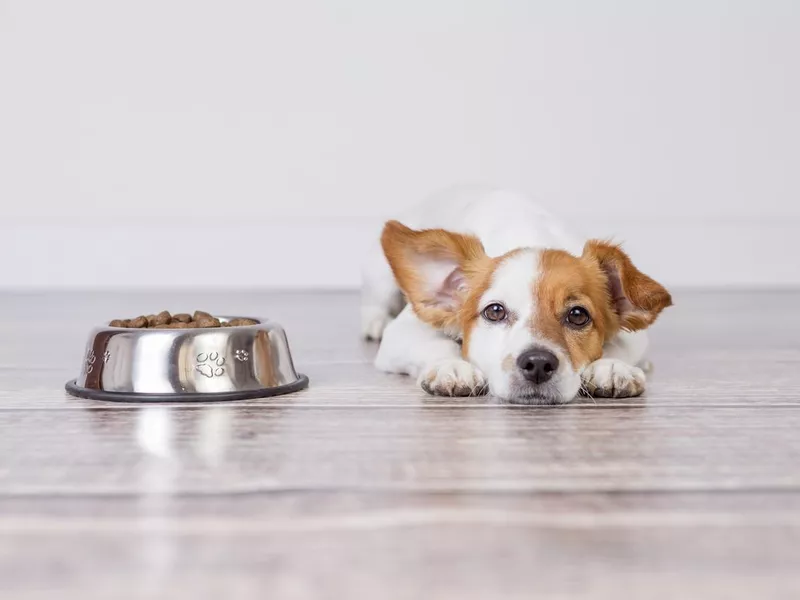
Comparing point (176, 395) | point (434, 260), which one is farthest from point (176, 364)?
point (434, 260)

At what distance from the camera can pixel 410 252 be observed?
6.61 ft

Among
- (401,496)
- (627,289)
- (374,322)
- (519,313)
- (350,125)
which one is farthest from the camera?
(350,125)

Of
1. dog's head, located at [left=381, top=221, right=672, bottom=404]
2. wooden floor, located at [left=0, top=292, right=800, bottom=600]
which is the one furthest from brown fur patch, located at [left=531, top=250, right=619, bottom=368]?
wooden floor, located at [left=0, top=292, right=800, bottom=600]

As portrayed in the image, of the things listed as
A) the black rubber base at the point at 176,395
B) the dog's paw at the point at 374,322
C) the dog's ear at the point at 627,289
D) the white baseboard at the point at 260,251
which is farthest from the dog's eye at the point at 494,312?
the white baseboard at the point at 260,251

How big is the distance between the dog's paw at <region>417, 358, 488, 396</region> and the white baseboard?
3.20 metres

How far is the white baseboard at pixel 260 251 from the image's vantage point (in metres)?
4.97

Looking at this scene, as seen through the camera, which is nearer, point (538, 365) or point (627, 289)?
point (538, 365)

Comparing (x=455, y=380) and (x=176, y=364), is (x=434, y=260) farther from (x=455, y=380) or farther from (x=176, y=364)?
(x=176, y=364)

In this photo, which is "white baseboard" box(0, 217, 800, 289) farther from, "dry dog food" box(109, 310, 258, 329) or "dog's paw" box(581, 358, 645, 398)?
"dog's paw" box(581, 358, 645, 398)

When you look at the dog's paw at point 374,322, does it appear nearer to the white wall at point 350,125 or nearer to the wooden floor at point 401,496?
the wooden floor at point 401,496

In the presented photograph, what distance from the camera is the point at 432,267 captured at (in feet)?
6.59

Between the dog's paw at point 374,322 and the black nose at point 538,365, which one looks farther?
the dog's paw at point 374,322

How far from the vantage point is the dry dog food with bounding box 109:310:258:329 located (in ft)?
5.76

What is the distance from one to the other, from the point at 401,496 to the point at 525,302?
2.61ft
